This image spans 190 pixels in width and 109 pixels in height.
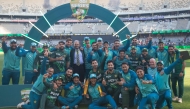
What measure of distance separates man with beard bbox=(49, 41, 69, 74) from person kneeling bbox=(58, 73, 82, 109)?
37.4 inches

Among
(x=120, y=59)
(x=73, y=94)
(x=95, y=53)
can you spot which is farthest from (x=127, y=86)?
(x=95, y=53)

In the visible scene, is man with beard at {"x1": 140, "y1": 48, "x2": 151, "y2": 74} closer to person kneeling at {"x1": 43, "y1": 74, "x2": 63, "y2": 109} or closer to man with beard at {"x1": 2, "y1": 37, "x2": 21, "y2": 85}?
person kneeling at {"x1": 43, "y1": 74, "x2": 63, "y2": 109}

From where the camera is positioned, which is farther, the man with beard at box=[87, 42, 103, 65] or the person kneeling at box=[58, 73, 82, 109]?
the man with beard at box=[87, 42, 103, 65]

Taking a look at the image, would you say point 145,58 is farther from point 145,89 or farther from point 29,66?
point 29,66

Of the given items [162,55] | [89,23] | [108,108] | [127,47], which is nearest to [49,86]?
[108,108]

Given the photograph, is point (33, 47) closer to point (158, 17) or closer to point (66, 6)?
point (66, 6)

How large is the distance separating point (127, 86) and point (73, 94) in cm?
139

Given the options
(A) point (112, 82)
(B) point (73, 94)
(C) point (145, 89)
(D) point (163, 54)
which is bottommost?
(B) point (73, 94)

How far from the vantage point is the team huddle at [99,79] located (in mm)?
6000

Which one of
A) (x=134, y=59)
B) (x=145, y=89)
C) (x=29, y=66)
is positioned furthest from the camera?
(x=29, y=66)

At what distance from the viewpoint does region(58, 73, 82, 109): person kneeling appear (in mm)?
6297

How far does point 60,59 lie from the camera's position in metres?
7.20

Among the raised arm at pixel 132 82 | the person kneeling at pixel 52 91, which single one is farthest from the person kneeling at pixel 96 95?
the person kneeling at pixel 52 91

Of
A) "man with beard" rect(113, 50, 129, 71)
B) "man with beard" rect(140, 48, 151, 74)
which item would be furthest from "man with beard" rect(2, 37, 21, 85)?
"man with beard" rect(140, 48, 151, 74)
